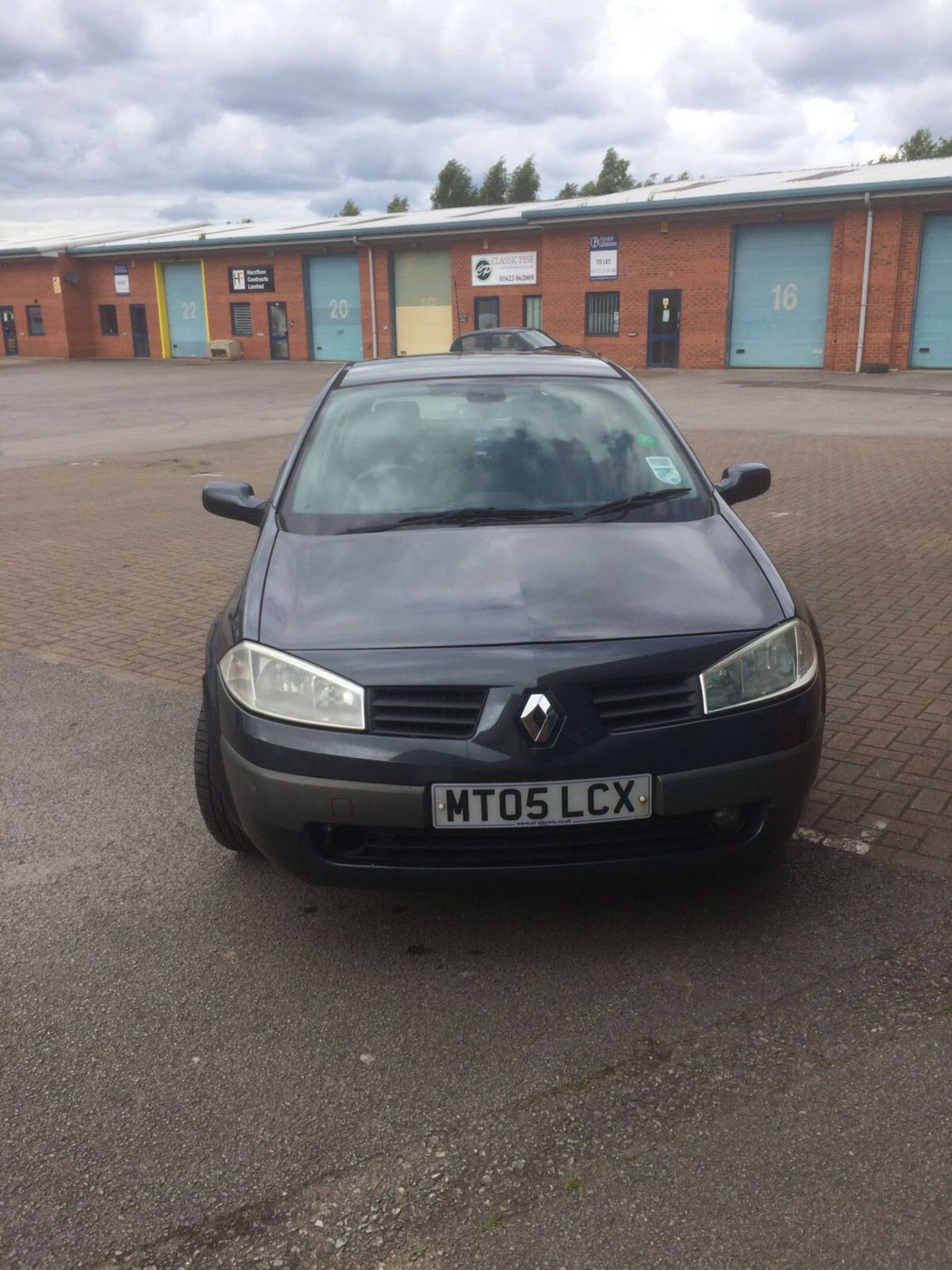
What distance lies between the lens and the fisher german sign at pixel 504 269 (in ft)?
119

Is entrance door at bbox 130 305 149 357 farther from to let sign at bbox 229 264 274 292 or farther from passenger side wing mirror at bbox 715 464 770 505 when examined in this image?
passenger side wing mirror at bbox 715 464 770 505

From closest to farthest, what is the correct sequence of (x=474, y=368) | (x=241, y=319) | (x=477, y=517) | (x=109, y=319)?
(x=477, y=517), (x=474, y=368), (x=241, y=319), (x=109, y=319)

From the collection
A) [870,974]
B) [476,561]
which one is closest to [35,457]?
[476,561]

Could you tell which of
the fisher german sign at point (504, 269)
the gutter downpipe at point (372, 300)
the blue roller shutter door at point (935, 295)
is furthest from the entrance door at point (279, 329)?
the blue roller shutter door at point (935, 295)

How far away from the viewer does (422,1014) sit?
2895 millimetres

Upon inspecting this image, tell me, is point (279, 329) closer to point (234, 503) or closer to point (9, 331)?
point (9, 331)

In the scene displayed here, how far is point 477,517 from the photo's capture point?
3.84 metres

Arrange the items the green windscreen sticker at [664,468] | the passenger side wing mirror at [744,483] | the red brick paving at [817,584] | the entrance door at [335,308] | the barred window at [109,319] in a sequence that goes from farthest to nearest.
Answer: the barred window at [109,319] < the entrance door at [335,308] < the passenger side wing mirror at [744,483] < the red brick paving at [817,584] < the green windscreen sticker at [664,468]

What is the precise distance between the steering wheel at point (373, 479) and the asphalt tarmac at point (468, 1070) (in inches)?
52.6

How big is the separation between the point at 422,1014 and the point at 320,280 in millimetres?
40916

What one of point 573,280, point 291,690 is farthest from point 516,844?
point 573,280

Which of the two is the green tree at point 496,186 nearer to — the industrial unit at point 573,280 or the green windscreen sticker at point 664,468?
the industrial unit at point 573,280

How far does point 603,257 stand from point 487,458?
3179cm

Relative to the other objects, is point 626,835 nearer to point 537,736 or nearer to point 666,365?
point 537,736
